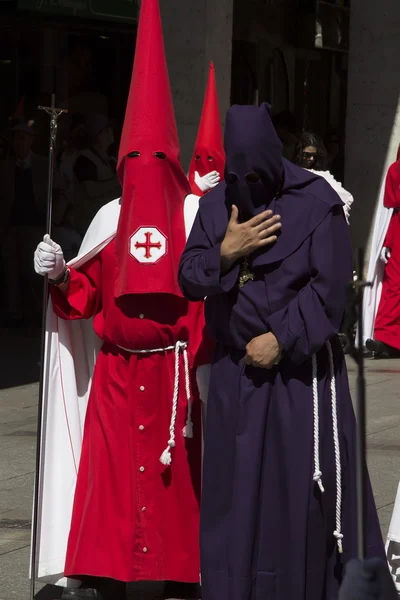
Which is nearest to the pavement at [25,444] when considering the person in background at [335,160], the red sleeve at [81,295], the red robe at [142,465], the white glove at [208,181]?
the red robe at [142,465]

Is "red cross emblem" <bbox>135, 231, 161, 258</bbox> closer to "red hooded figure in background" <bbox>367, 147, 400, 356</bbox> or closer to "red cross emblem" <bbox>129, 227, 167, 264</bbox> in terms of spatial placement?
"red cross emblem" <bbox>129, 227, 167, 264</bbox>

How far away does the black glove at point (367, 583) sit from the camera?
8.26 feet

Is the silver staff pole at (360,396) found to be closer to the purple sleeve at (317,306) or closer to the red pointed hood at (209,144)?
the purple sleeve at (317,306)

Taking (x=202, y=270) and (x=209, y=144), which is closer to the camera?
(x=202, y=270)

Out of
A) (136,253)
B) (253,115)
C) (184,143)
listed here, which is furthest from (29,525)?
(184,143)

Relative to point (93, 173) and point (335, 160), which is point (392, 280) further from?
point (335, 160)

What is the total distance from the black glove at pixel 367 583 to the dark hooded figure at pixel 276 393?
1.50m

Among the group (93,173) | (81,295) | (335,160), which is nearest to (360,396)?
(81,295)

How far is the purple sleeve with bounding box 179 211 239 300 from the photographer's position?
162 inches

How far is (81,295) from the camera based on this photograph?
16.0ft

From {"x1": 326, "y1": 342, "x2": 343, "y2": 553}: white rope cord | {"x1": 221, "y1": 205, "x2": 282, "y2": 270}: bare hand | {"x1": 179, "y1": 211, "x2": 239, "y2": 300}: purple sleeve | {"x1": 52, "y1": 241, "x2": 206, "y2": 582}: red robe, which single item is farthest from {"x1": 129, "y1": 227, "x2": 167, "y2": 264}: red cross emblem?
{"x1": 326, "y1": 342, "x2": 343, "y2": 553}: white rope cord

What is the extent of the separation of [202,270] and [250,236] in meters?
0.20

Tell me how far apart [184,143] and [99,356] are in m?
6.31

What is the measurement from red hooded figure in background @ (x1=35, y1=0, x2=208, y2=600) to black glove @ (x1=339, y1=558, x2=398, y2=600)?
2209 mm
